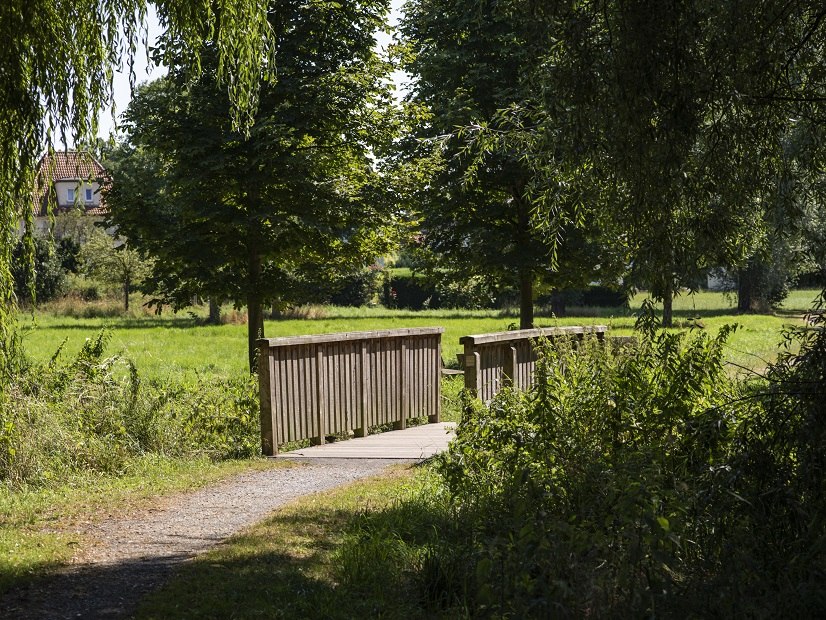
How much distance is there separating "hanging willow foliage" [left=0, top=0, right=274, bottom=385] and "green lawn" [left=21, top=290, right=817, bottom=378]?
32.8 ft

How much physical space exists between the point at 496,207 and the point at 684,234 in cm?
1450

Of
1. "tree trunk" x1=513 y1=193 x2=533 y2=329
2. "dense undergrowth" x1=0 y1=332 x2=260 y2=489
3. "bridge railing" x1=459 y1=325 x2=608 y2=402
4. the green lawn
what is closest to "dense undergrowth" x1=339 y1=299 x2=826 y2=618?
"bridge railing" x1=459 y1=325 x2=608 y2=402

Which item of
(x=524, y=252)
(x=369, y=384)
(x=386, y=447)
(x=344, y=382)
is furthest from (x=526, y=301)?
(x=386, y=447)

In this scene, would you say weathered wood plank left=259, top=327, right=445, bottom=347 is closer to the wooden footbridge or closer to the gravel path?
the wooden footbridge

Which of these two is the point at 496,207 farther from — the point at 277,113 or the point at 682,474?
the point at 682,474

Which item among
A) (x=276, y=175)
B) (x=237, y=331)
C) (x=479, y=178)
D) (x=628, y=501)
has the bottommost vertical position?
(x=237, y=331)

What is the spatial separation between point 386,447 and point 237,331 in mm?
22804

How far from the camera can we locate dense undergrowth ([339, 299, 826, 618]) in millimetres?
4746

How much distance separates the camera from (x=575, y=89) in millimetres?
6496

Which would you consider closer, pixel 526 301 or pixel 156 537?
pixel 156 537

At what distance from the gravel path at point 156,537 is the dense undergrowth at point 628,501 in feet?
4.19

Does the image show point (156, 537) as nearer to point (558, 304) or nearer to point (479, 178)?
point (479, 178)

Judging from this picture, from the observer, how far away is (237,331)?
3341 centimetres

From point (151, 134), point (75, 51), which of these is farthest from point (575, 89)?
point (151, 134)
